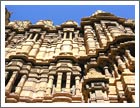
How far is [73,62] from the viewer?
20.7 m

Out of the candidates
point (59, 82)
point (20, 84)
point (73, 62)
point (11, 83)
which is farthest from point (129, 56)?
point (11, 83)

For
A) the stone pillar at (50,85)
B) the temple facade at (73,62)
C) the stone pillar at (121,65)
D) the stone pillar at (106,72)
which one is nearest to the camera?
the temple facade at (73,62)

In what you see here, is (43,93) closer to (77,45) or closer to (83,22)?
(77,45)

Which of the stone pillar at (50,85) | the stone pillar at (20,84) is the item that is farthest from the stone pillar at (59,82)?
the stone pillar at (20,84)

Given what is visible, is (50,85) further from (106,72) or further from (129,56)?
(129,56)

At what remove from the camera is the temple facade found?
16.6 m

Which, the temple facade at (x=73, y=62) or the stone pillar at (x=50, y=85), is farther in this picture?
the stone pillar at (x=50, y=85)

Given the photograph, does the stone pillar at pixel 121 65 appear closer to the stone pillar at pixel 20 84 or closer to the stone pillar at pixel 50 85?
the stone pillar at pixel 50 85

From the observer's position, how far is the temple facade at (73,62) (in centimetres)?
1656

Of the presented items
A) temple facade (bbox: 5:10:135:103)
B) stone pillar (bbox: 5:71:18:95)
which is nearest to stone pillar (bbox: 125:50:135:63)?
temple facade (bbox: 5:10:135:103)

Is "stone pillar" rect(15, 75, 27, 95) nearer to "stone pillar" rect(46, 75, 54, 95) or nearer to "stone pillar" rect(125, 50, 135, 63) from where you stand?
"stone pillar" rect(46, 75, 54, 95)

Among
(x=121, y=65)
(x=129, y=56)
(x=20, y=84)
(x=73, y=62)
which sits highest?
(x=73, y=62)

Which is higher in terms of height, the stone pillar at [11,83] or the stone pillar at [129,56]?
the stone pillar at [129,56]

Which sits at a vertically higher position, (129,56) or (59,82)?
(129,56)
